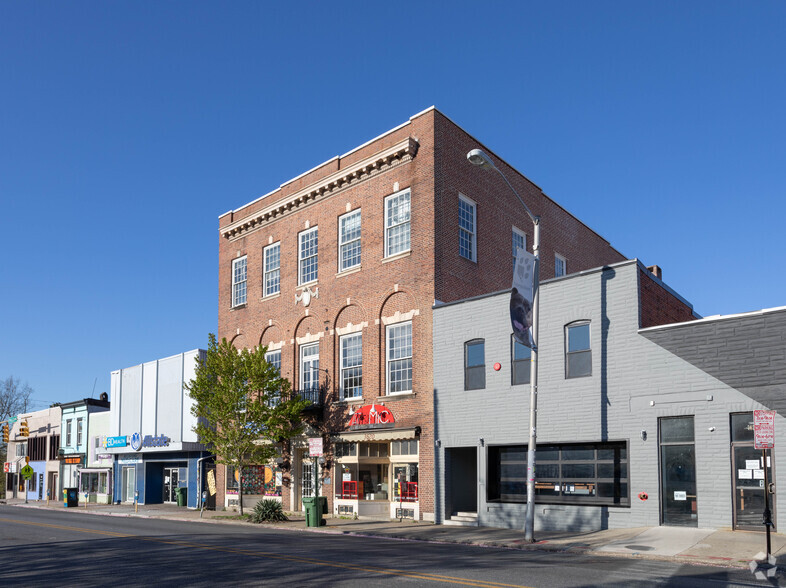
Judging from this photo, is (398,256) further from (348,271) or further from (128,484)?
(128,484)

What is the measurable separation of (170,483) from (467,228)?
24.1 meters

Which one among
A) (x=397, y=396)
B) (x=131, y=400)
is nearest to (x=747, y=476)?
(x=397, y=396)

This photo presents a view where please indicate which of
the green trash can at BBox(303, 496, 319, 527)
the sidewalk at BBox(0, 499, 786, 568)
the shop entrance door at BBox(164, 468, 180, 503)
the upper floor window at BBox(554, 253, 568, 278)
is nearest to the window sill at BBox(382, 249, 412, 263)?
the green trash can at BBox(303, 496, 319, 527)

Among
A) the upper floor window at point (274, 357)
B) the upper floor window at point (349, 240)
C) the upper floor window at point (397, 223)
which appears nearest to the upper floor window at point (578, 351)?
the upper floor window at point (397, 223)

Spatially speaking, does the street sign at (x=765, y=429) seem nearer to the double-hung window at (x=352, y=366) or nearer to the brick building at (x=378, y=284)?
the brick building at (x=378, y=284)

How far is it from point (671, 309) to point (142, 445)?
31.2 m

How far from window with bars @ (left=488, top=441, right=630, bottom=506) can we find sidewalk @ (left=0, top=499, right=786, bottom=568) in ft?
3.72

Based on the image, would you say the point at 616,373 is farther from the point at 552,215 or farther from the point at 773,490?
the point at 552,215

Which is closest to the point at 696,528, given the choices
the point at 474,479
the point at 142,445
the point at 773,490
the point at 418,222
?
the point at 773,490

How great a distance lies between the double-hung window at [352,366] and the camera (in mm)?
29875

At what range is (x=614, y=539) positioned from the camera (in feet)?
62.8

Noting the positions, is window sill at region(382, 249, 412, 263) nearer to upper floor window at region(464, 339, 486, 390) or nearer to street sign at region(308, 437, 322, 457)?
upper floor window at region(464, 339, 486, 390)

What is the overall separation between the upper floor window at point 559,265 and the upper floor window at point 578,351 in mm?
13184

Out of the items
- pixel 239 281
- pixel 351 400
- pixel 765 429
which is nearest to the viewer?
pixel 765 429
